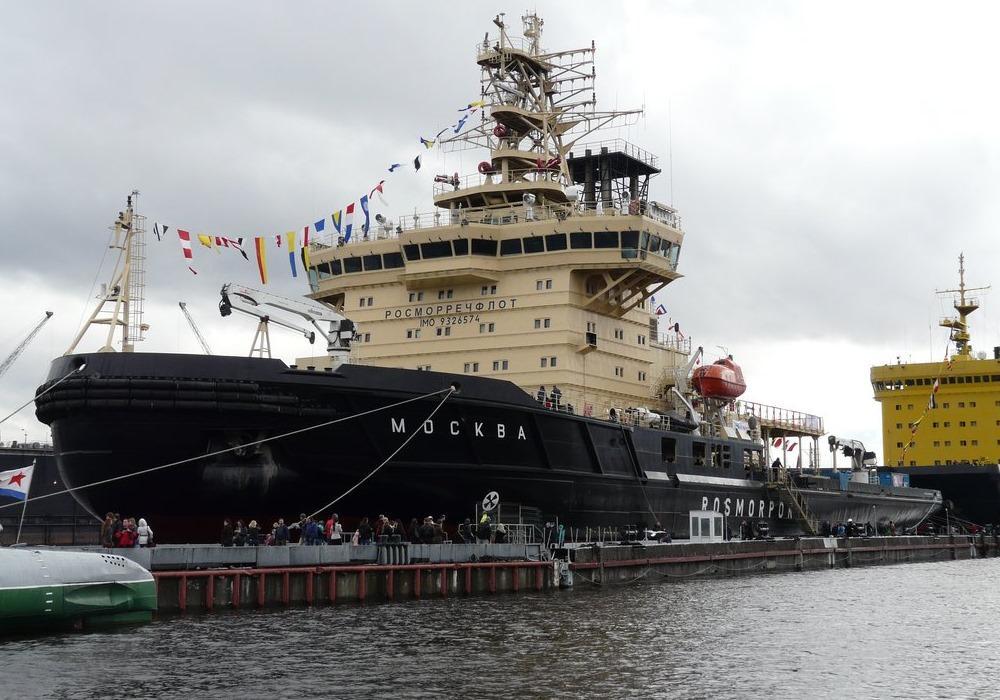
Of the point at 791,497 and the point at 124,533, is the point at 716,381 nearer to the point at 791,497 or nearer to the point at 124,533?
the point at 791,497

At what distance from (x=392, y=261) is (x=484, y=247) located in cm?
291

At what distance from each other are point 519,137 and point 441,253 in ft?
23.1

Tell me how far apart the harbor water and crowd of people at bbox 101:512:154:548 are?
2.23 m

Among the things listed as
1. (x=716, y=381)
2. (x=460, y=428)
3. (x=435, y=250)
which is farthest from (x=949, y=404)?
(x=460, y=428)

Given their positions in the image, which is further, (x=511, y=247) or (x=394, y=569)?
(x=511, y=247)

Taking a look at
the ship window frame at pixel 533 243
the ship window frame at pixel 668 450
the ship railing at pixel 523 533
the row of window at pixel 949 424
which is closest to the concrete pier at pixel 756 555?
the ship railing at pixel 523 533

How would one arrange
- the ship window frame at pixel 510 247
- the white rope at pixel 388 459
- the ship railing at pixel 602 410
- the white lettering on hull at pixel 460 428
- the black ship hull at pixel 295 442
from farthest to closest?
the ship window frame at pixel 510 247
the ship railing at pixel 602 410
the white lettering on hull at pixel 460 428
the white rope at pixel 388 459
the black ship hull at pixel 295 442

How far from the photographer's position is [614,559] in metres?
30.0

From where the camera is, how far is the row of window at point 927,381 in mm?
59938

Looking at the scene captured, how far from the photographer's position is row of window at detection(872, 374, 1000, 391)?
59938 millimetres

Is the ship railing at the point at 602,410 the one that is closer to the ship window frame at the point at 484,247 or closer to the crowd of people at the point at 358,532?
the crowd of people at the point at 358,532

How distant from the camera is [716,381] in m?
37.5

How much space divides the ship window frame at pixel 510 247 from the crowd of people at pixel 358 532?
9.21 metres

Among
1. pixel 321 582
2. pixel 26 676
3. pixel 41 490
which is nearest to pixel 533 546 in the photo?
pixel 321 582
